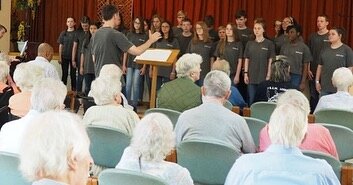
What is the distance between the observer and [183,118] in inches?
169

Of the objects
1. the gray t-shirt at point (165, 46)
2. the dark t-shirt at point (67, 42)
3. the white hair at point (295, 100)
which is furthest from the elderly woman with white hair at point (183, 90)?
the dark t-shirt at point (67, 42)

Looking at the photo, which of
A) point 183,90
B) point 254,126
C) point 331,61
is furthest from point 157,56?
point 254,126

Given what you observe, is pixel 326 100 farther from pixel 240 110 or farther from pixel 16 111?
pixel 16 111

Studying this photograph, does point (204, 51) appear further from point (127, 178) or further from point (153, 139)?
point (127, 178)

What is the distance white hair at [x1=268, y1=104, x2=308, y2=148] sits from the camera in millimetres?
2986

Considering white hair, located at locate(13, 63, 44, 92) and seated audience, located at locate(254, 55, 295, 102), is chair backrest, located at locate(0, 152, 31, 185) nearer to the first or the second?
white hair, located at locate(13, 63, 44, 92)

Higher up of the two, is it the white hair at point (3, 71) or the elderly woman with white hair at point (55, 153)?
the elderly woman with white hair at point (55, 153)

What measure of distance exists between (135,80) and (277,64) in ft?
13.7

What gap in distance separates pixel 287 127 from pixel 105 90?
175 centimetres

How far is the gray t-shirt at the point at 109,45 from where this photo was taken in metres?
6.29

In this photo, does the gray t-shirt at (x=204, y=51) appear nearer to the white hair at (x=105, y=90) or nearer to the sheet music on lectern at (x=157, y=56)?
the sheet music on lectern at (x=157, y=56)

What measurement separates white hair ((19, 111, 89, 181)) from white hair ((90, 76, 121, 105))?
249 centimetres

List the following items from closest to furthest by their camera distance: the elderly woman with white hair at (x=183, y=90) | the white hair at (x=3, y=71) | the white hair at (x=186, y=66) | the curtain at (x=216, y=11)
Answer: the elderly woman with white hair at (x=183, y=90) → the white hair at (x=186, y=66) → the white hair at (x=3, y=71) → the curtain at (x=216, y=11)

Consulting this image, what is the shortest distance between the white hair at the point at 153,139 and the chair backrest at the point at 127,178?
24cm
